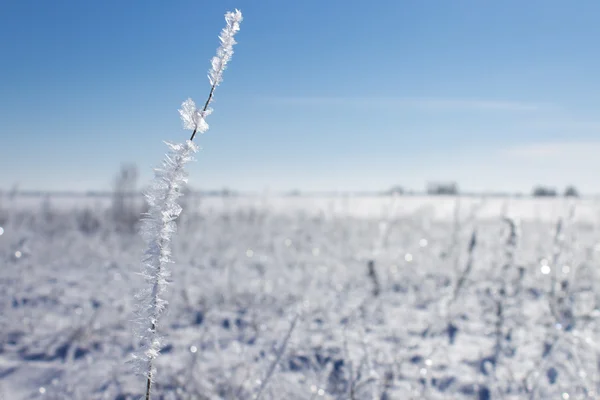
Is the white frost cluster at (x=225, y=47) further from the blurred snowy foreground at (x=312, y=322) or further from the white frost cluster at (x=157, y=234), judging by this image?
the blurred snowy foreground at (x=312, y=322)

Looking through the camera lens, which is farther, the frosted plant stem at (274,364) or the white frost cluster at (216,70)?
the frosted plant stem at (274,364)

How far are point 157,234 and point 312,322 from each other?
2992mm

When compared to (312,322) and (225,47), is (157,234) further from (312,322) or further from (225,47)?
(312,322)

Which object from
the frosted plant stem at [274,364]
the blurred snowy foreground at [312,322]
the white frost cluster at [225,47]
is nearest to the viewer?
the white frost cluster at [225,47]

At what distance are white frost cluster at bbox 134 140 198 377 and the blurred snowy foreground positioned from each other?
0.05m

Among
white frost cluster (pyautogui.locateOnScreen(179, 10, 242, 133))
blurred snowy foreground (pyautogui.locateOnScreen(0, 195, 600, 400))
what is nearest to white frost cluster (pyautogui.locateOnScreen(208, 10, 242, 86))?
white frost cluster (pyautogui.locateOnScreen(179, 10, 242, 133))

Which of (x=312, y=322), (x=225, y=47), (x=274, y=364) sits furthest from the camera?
(x=312, y=322)

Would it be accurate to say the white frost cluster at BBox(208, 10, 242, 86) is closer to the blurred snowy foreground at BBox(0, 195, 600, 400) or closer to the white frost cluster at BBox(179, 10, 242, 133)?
the white frost cluster at BBox(179, 10, 242, 133)

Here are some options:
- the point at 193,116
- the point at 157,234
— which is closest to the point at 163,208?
the point at 157,234

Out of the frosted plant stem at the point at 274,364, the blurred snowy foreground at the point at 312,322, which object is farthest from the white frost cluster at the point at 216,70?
the frosted plant stem at the point at 274,364

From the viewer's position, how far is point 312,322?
3.75 m

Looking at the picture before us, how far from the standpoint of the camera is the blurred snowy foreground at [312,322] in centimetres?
253

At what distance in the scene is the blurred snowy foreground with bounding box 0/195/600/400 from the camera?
8.31 feet

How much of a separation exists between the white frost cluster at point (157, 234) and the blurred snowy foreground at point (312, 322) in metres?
0.05
